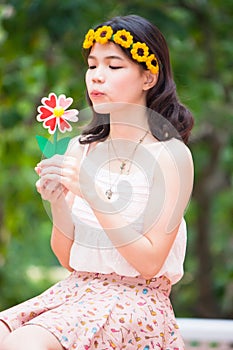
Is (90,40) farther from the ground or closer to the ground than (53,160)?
farther from the ground

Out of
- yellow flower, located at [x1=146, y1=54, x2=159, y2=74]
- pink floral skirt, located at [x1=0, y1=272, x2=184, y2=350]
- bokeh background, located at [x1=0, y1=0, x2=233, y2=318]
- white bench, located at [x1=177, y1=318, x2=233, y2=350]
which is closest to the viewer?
pink floral skirt, located at [x1=0, y1=272, x2=184, y2=350]

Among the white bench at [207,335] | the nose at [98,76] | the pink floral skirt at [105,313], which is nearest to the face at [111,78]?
the nose at [98,76]

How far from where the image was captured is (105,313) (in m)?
1.42

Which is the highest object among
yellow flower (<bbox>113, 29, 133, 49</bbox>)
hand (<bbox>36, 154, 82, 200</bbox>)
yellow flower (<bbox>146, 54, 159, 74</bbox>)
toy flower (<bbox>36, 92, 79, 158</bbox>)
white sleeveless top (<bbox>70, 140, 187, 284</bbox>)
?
yellow flower (<bbox>113, 29, 133, 49</bbox>)

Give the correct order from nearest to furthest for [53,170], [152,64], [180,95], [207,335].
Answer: [53,170]
[152,64]
[207,335]
[180,95]

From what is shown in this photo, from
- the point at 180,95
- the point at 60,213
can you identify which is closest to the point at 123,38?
the point at 60,213

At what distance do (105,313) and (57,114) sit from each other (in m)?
0.37

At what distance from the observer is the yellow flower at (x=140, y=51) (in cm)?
147

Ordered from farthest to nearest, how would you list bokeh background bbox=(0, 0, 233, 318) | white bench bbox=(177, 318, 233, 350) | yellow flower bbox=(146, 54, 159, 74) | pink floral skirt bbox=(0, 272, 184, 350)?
bokeh background bbox=(0, 0, 233, 318), white bench bbox=(177, 318, 233, 350), yellow flower bbox=(146, 54, 159, 74), pink floral skirt bbox=(0, 272, 184, 350)

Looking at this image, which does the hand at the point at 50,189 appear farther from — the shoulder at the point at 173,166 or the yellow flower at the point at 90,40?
the yellow flower at the point at 90,40

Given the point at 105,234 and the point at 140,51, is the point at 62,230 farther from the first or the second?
the point at 140,51

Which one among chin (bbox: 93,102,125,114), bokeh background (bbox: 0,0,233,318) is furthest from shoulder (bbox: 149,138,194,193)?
bokeh background (bbox: 0,0,233,318)

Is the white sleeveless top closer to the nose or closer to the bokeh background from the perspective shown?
the nose

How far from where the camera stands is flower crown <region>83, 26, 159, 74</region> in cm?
147
